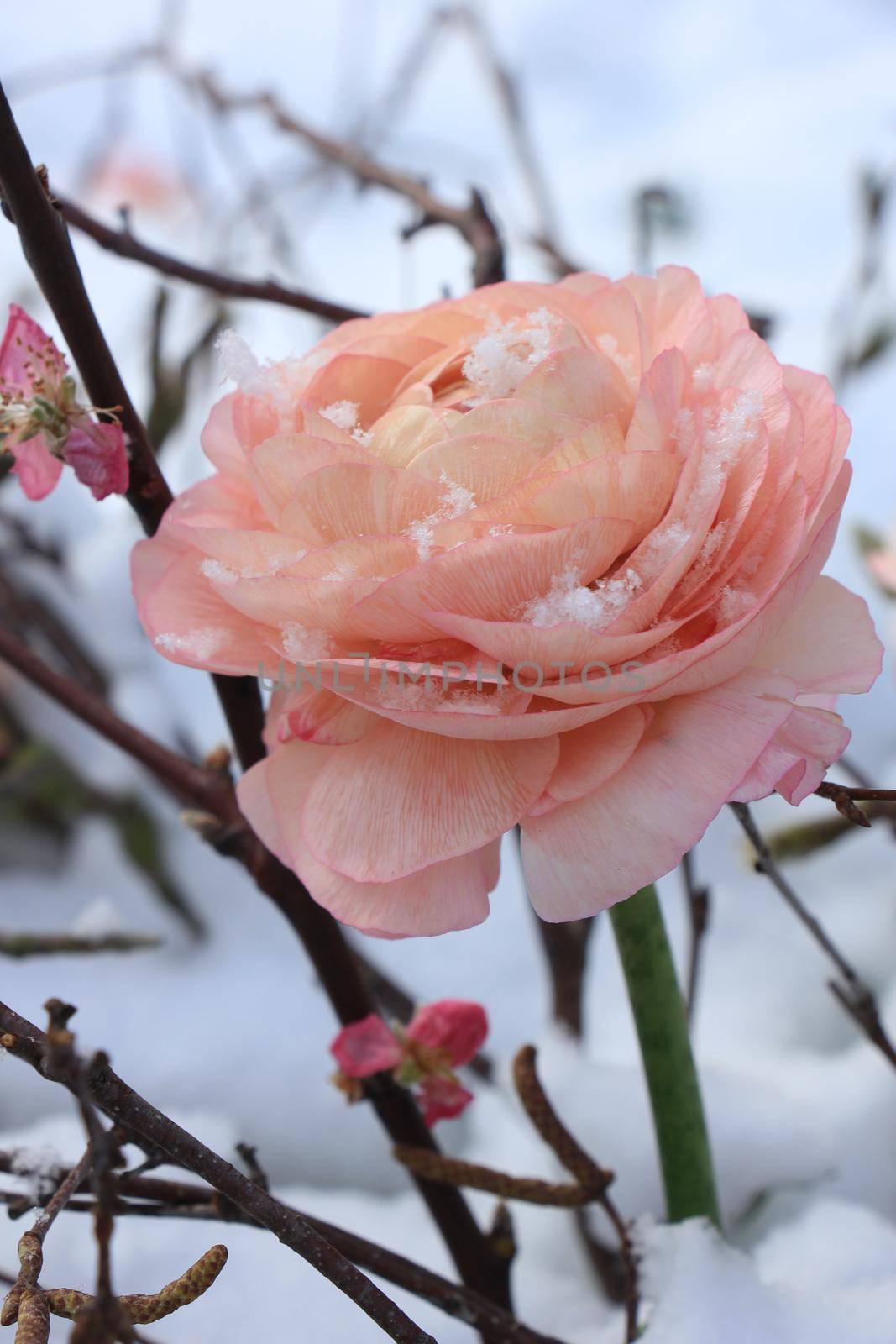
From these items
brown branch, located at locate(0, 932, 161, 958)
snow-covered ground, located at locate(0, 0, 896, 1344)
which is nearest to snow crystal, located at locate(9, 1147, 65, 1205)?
snow-covered ground, located at locate(0, 0, 896, 1344)

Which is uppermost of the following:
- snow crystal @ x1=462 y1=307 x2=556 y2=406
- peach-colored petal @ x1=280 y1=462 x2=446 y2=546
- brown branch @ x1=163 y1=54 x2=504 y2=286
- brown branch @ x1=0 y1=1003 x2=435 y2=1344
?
brown branch @ x1=163 y1=54 x2=504 y2=286

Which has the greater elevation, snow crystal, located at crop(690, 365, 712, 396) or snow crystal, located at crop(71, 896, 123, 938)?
snow crystal, located at crop(71, 896, 123, 938)

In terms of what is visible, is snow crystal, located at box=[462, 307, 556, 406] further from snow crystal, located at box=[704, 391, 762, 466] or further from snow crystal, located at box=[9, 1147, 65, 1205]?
snow crystal, located at box=[9, 1147, 65, 1205]

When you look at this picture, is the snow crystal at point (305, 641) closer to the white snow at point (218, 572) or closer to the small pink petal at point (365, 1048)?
the white snow at point (218, 572)

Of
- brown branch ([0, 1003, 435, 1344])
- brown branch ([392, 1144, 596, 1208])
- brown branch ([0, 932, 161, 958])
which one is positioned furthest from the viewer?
brown branch ([0, 932, 161, 958])

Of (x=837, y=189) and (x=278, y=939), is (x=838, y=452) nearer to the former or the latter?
(x=278, y=939)

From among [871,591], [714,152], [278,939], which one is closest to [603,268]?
[871,591]
